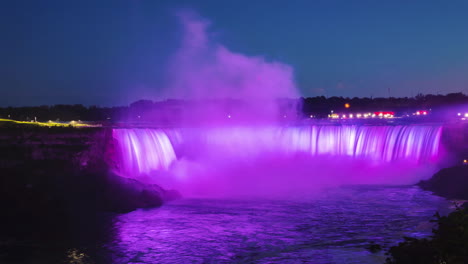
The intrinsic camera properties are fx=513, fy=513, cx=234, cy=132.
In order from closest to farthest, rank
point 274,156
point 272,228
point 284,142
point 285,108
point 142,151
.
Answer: point 272,228, point 142,151, point 274,156, point 284,142, point 285,108

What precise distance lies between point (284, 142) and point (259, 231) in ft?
76.7

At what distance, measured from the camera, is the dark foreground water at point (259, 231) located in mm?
16484

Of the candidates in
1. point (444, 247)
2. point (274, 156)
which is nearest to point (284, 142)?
point (274, 156)

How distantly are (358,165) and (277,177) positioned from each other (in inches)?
246

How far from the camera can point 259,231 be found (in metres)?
19.5

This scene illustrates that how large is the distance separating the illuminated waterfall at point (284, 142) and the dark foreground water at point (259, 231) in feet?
24.6

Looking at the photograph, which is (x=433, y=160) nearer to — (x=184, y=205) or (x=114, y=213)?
(x=184, y=205)

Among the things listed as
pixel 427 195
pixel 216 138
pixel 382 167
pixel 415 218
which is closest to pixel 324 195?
pixel 427 195

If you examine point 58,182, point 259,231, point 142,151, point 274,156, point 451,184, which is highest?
point 142,151

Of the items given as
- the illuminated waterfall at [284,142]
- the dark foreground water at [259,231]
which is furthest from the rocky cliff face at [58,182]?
the illuminated waterfall at [284,142]

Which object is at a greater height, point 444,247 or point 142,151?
point 142,151

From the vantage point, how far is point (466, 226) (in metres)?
11.1

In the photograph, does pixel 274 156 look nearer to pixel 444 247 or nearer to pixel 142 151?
pixel 142 151

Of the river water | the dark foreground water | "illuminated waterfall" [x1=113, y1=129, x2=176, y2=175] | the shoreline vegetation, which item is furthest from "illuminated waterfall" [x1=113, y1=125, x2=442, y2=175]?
the shoreline vegetation
